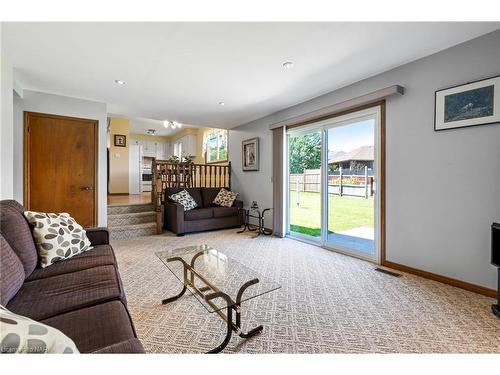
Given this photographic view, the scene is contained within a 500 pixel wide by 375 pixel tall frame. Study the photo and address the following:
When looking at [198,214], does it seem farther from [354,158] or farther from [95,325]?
[95,325]

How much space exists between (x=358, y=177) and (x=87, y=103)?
4476 mm

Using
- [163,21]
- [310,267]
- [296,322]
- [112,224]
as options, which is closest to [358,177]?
[310,267]

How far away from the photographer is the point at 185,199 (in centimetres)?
493

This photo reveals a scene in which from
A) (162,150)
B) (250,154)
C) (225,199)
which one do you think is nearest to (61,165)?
(225,199)

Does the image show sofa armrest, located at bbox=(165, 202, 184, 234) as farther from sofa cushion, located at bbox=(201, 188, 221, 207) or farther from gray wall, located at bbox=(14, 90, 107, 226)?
gray wall, located at bbox=(14, 90, 107, 226)

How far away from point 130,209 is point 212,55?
12.5ft

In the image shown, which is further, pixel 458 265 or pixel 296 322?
pixel 458 265

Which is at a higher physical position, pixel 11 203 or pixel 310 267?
pixel 11 203

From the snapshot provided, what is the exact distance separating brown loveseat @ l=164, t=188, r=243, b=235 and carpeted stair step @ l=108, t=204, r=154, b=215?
53cm

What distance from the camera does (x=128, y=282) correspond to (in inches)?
94.9

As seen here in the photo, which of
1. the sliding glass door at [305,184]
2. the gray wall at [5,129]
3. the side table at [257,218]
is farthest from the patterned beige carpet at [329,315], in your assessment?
the side table at [257,218]

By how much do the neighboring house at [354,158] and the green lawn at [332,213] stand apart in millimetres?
476

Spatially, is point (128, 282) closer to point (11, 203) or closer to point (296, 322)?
point (11, 203)

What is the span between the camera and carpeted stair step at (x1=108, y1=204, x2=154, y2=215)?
479 cm
